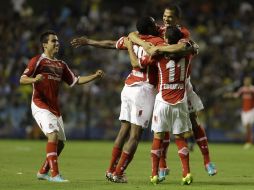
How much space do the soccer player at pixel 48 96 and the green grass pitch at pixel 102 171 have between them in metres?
0.40

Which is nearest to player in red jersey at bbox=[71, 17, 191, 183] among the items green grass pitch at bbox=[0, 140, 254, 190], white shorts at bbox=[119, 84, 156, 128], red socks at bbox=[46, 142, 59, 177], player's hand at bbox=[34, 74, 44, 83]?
white shorts at bbox=[119, 84, 156, 128]

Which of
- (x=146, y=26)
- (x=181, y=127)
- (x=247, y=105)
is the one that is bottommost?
(x=181, y=127)

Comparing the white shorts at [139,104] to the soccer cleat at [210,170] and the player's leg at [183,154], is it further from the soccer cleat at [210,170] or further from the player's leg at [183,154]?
the soccer cleat at [210,170]

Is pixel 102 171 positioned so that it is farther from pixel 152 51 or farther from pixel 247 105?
pixel 247 105

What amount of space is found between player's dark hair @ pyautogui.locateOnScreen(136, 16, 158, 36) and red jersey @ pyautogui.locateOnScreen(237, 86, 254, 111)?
1432 centimetres

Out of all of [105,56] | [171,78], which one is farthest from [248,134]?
[171,78]

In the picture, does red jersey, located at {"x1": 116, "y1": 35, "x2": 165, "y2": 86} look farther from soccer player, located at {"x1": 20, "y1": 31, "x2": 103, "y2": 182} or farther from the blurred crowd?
the blurred crowd

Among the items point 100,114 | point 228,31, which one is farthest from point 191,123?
point 228,31

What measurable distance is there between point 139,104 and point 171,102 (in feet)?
1.87

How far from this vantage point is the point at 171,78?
10.8 m

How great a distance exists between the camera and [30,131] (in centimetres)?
2700

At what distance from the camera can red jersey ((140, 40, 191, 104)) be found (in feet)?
35.4

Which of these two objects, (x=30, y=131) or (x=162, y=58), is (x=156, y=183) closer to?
(x=162, y=58)

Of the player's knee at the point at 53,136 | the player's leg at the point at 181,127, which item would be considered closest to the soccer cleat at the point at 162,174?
the player's leg at the point at 181,127
